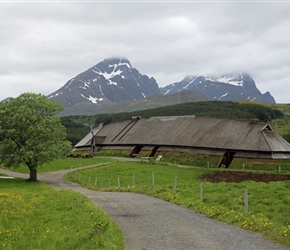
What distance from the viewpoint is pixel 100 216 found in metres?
21.1

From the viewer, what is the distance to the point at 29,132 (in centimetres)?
5600

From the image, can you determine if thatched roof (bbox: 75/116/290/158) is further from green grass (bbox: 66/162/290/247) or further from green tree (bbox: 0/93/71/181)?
green grass (bbox: 66/162/290/247)

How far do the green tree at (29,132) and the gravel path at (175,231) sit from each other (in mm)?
31627

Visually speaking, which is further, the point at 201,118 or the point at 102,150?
the point at 102,150

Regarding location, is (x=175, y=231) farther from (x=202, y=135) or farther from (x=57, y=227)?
(x=202, y=135)

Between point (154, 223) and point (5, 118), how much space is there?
4194 centimetres

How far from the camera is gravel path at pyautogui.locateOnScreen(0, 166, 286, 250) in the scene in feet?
52.6

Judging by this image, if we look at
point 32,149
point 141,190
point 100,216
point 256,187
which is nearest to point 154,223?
point 100,216

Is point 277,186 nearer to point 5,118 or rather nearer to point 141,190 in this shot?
point 141,190

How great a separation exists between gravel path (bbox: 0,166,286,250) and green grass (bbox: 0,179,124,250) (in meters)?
1.10

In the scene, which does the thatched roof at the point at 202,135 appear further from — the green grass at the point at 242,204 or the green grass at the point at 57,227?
the green grass at the point at 57,227

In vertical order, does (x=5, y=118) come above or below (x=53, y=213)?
above

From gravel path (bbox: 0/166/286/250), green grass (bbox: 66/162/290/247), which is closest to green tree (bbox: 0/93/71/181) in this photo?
green grass (bbox: 66/162/290/247)

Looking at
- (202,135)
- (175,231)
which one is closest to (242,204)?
(175,231)
